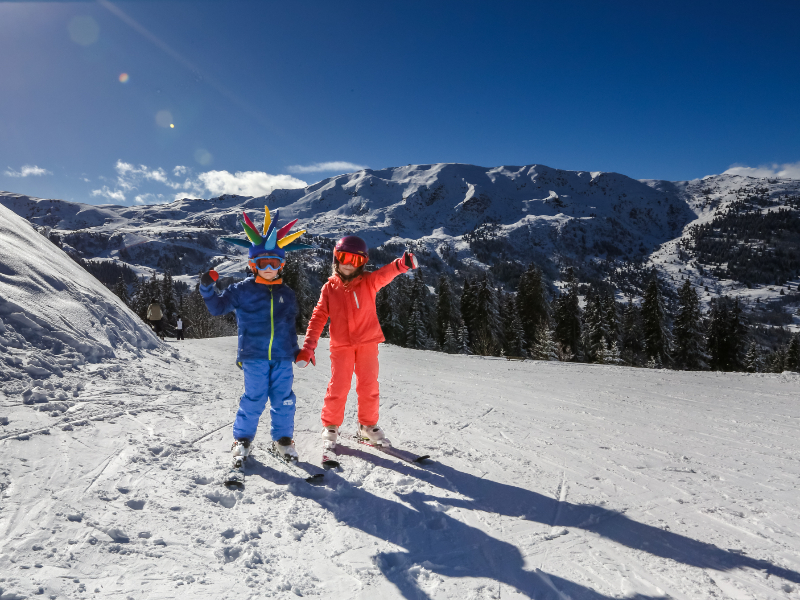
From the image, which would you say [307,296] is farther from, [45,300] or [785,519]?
[785,519]

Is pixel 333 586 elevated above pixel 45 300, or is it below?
below

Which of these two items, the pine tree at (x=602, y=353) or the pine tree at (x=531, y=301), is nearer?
the pine tree at (x=602, y=353)

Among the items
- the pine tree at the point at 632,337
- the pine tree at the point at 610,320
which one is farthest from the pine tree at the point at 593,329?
the pine tree at the point at 632,337

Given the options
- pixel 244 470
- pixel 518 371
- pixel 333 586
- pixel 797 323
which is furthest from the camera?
pixel 797 323

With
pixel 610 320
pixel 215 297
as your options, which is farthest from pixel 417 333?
pixel 215 297

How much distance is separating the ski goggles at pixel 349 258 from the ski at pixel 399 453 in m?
1.75

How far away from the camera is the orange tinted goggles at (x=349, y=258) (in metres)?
3.83

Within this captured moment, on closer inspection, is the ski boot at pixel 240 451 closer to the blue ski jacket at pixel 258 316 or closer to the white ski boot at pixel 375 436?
the blue ski jacket at pixel 258 316

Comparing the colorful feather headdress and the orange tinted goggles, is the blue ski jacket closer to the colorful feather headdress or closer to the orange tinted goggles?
the colorful feather headdress

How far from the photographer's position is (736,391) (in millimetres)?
6098

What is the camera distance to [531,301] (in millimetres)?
36281

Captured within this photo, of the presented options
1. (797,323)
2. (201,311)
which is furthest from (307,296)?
(797,323)

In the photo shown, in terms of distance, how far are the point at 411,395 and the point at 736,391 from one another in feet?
16.6

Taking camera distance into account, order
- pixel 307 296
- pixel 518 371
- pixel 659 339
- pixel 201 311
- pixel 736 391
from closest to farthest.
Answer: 1. pixel 736 391
2. pixel 518 371
3. pixel 659 339
4. pixel 307 296
5. pixel 201 311
